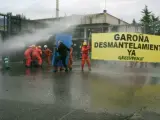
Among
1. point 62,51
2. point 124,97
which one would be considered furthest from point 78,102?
point 62,51

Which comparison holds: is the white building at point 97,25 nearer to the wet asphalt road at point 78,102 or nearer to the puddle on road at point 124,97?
the puddle on road at point 124,97

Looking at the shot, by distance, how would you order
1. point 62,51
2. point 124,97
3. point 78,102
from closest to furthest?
1. point 78,102
2. point 124,97
3. point 62,51

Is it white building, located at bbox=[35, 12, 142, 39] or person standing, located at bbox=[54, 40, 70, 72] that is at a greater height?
white building, located at bbox=[35, 12, 142, 39]

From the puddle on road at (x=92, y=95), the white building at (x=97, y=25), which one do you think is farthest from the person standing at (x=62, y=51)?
the white building at (x=97, y=25)

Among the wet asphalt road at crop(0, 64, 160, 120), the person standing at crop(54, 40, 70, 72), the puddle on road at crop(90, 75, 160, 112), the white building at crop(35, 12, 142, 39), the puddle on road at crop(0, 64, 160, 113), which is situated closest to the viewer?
the wet asphalt road at crop(0, 64, 160, 120)

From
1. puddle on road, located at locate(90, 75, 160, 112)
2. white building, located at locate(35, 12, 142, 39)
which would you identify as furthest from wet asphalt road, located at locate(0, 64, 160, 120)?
white building, located at locate(35, 12, 142, 39)

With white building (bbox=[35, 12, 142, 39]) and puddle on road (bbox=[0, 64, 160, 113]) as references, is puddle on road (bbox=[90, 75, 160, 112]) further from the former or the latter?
white building (bbox=[35, 12, 142, 39])

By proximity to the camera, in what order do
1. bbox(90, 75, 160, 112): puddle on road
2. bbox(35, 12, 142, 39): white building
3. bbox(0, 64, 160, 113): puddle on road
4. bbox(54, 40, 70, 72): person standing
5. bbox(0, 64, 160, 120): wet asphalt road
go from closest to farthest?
bbox(0, 64, 160, 120): wet asphalt road < bbox(90, 75, 160, 112): puddle on road < bbox(0, 64, 160, 113): puddle on road < bbox(54, 40, 70, 72): person standing < bbox(35, 12, 142, 39): white building

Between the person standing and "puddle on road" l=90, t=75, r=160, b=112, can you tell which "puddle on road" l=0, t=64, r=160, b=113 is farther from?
the person standing

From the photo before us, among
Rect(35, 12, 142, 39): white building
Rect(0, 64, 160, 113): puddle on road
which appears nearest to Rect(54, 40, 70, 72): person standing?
Rect(0, 64, 160, 113): puddle on road

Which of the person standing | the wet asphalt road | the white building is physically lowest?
the wet asphalt road

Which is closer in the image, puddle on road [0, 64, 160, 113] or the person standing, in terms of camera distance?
puddle on road [0, 64, 160, 113]

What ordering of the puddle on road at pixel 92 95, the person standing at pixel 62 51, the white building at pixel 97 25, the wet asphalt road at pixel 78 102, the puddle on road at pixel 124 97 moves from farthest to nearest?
the white building at pixel 97 25 < the person standing at pixel 62 51 < the puddle on road at pixel 92 95 < the puddle on road at pixel 124 97 < the wet asphalt road at pixel 78 102

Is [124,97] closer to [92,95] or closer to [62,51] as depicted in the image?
[92,95]
